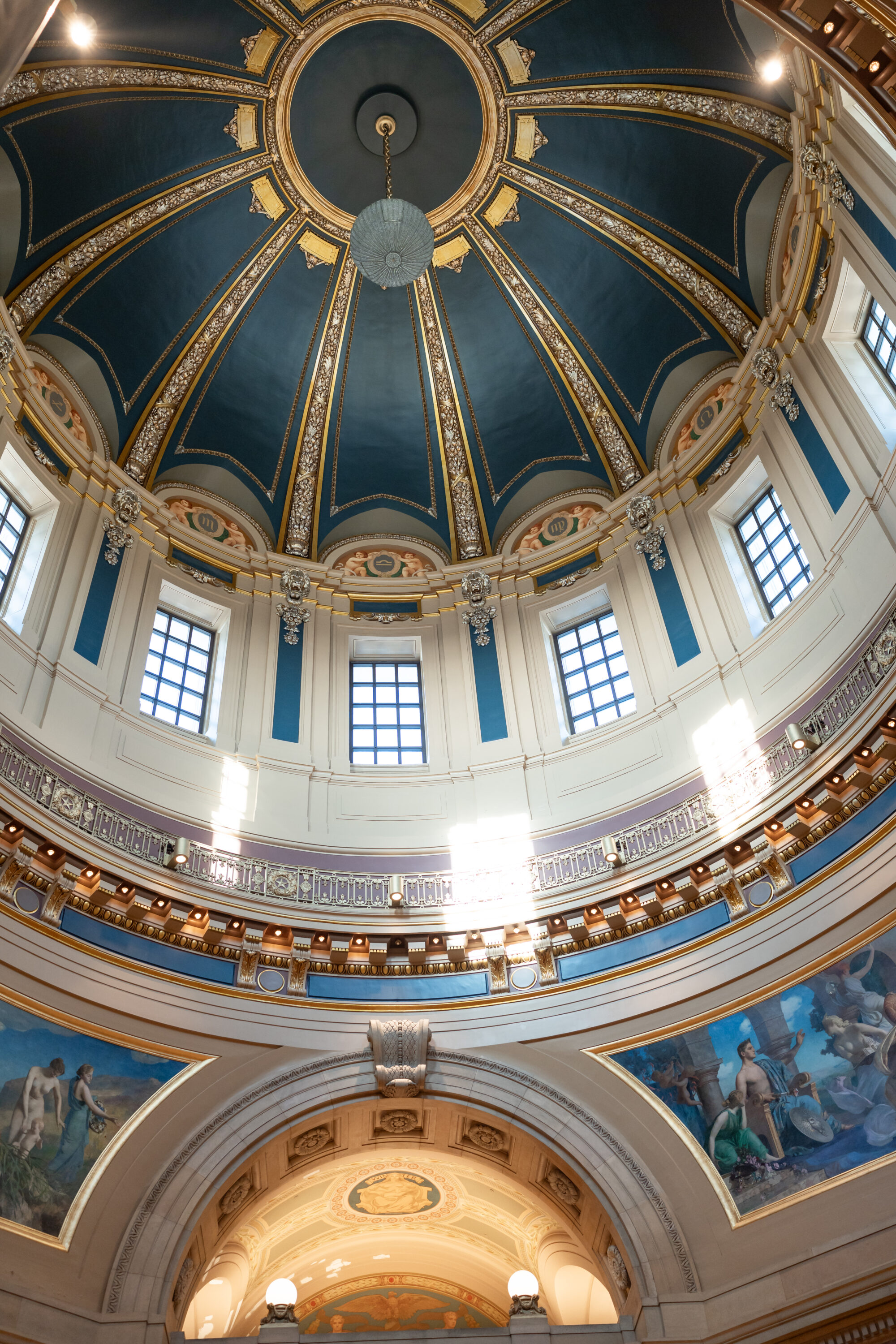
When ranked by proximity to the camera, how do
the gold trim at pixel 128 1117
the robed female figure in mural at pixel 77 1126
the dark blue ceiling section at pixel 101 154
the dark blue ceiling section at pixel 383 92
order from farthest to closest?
the dark blue ceiling section at pixel 383 92 < the dark blue ceiling section at pixel 101 154 < the robed female figure in mural at pixel 77 1126 < the gold trim at pixel 128 1117

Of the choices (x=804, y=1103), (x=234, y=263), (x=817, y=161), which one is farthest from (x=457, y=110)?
(x=804, y=1103)

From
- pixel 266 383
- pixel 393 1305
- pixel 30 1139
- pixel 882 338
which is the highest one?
pixel 266 383

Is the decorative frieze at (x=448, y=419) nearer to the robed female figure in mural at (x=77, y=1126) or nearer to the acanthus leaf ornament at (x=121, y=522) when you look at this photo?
the acanthus leaf ornament at (x=121, y=522)

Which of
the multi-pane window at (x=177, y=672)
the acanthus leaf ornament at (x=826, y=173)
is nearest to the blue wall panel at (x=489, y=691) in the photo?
the multi-pane window at (x=177, y=672)

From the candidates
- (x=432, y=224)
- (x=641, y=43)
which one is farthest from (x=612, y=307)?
(x=641, y=43)

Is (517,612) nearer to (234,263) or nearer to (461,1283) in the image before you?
(234,263)

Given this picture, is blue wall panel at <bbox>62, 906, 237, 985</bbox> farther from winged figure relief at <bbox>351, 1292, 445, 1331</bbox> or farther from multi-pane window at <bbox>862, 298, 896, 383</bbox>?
multi-pane window at <bbox>862, 298, 896, 383</bbox>

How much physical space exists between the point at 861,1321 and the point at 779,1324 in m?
0.83

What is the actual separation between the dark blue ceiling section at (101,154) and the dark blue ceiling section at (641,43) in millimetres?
5405

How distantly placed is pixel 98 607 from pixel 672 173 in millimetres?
12127

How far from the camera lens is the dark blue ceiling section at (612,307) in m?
20.3

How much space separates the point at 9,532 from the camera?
16594mm

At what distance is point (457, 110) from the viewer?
68.1 feet

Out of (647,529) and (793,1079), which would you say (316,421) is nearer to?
A: (647,529)
